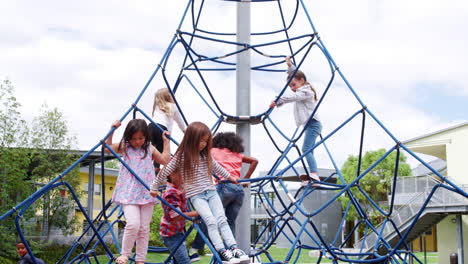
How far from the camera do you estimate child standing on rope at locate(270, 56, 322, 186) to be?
5.03m

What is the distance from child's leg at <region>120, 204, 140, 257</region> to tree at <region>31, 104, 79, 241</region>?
16.8 metres

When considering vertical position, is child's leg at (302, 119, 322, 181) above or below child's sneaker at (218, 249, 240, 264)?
above

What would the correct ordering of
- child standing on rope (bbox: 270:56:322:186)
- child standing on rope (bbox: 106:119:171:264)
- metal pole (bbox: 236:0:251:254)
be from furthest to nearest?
child standing on rope (bbox: 270:56:322:186) < metal pole (bbox: 236:0:251:254) < child standing on rope (bbox: 106:119:171:264)

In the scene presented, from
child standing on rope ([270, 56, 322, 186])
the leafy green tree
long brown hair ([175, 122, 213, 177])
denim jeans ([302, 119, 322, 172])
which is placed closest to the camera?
long brown hair ([175, 122, 213, 177])

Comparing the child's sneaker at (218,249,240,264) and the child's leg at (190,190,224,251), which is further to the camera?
the child's leg at (190,190,224,251)

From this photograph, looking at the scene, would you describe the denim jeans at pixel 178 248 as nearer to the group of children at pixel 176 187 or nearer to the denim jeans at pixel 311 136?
the group of children at pixel 176 187

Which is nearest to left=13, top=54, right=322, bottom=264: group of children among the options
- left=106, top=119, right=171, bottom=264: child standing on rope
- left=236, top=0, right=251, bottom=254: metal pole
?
left=106, top=119, right=171, bottom=264: child standing on rope

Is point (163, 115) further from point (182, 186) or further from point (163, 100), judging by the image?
point (182, 186)

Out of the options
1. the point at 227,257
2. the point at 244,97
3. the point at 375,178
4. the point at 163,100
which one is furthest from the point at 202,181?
the point at 375,178

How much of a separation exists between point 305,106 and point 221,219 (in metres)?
1.91

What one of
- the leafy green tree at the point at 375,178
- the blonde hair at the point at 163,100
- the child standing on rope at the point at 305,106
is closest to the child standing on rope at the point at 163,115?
the blonde hair at the point at 163,100

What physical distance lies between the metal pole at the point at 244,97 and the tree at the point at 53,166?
16.3m

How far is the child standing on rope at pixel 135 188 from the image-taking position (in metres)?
3.74

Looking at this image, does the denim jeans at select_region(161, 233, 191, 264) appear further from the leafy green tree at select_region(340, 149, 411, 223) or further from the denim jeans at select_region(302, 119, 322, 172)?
the leafy green tree at select_region(340, 149, 411, 223)
